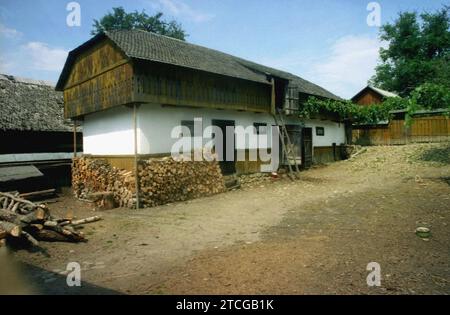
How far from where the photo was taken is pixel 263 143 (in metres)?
16.3

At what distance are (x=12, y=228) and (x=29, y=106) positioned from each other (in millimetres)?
13120

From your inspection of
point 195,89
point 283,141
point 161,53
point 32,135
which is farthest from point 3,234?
point 283,141

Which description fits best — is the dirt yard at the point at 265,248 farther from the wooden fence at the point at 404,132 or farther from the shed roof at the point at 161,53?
the wooden fence at the point at 404,132

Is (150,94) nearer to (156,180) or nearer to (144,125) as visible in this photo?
(144,125)

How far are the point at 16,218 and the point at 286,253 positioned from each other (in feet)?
19.1

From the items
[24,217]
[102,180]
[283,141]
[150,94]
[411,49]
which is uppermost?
[411,49]

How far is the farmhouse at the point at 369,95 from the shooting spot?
36531 mm

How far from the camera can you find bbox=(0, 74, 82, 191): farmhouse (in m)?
14.7

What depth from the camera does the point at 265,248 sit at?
578 centimetres

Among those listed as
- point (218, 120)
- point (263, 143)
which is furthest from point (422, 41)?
point (218, 120)

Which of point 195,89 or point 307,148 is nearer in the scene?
point 195,89

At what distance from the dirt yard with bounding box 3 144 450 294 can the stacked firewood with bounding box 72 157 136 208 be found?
888mm

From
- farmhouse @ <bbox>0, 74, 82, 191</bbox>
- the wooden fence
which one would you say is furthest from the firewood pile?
the wooden fence
